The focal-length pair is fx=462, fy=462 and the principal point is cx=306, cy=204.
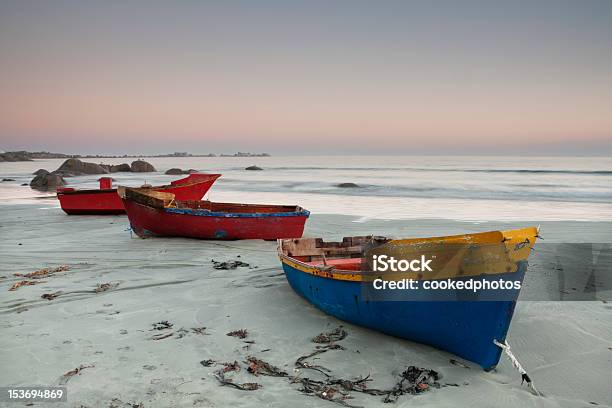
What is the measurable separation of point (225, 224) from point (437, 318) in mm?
8066

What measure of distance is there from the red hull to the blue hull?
20.2 feet

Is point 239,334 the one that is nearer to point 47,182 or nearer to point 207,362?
point 207,362

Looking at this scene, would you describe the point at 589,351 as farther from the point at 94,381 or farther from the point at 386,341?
the point at 94,381

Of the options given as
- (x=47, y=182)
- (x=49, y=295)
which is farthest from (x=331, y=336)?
(x=47, y=182)

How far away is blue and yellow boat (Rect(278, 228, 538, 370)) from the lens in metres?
4.66

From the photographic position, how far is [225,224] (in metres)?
12.3

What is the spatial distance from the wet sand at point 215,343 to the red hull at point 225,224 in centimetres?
233

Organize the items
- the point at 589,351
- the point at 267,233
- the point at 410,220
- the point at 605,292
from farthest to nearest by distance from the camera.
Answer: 1. the point at 410,220
2. the point at 267,233
3. the point at 605,292
4. the point at 589,351

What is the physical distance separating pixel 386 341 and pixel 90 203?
1517 centimetres

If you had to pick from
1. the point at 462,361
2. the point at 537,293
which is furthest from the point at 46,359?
the point at 537,293

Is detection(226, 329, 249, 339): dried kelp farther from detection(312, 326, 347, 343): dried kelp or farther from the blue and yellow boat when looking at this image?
the blue and yellow boat

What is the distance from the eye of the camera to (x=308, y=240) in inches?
333

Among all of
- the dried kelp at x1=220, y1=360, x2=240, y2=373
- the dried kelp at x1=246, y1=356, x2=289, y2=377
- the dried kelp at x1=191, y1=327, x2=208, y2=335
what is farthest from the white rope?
the dried kelp at x1=191, y1=327, x2=208, y2=335

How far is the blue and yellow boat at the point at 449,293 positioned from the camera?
4664 mm
